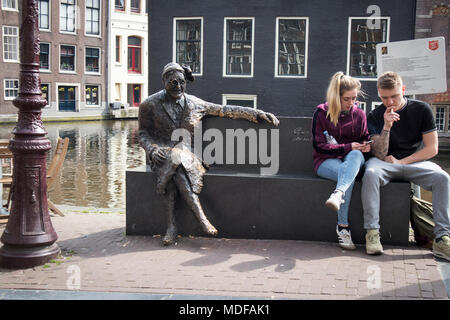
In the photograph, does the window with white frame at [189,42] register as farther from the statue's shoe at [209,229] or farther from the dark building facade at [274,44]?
the statue's shoe at [209,229]

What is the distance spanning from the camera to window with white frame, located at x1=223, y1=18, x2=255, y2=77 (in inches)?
796

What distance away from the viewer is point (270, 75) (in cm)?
2028

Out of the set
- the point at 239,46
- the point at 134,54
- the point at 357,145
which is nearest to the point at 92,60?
the point at 134,54

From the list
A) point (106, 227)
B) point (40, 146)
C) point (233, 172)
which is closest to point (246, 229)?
point (233, 172)

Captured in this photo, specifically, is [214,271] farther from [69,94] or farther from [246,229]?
[69,94]

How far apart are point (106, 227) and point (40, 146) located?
6.15 ft

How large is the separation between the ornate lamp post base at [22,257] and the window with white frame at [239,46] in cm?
1614

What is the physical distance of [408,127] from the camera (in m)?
5.36

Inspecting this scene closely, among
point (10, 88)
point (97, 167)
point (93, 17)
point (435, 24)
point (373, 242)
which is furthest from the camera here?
point (93, 17)

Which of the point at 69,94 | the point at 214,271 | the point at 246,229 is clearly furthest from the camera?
the point at 69,94

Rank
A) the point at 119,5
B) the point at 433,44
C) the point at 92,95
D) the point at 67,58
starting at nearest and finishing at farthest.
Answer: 1. the point at 433,44
2. the point at 67,58
3. the point at 92,95
4. the point at 119,5

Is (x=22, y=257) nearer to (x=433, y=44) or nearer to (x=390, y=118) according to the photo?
(x=390, y=118)

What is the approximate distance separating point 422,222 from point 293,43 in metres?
15.3
